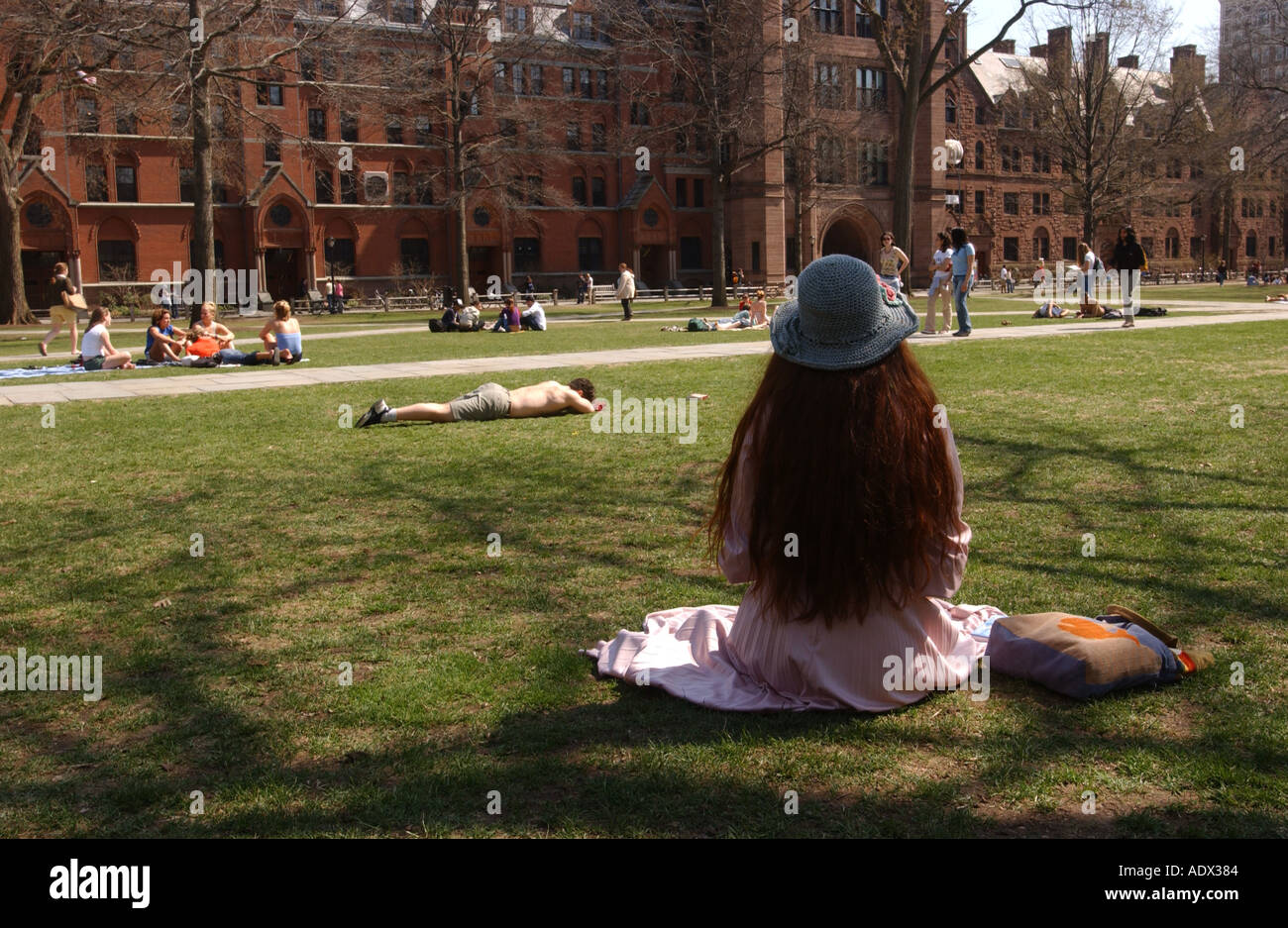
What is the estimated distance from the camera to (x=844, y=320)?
12.5 feet

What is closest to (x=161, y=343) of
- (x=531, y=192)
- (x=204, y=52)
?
(x=204, y=52)

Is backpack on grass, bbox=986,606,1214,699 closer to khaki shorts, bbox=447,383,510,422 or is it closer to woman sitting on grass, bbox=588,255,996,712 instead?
woman sitting on grass, bbox=588,255,996,712

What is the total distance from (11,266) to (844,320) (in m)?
37.3

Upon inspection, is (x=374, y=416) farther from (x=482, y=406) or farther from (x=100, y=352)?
(x=100, y=352)

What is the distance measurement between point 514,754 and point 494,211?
6075 centimetres

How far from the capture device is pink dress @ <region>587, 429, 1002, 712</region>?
13.2 ft

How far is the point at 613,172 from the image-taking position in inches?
2576

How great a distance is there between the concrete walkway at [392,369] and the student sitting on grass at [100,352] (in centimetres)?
75

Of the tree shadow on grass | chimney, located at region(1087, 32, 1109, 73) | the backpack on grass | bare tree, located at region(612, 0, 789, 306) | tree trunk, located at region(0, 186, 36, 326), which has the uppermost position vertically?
chimney, located at region(1087, 32, 1109, 73)

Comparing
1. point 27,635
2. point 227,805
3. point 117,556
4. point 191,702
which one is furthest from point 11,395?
point 227,805

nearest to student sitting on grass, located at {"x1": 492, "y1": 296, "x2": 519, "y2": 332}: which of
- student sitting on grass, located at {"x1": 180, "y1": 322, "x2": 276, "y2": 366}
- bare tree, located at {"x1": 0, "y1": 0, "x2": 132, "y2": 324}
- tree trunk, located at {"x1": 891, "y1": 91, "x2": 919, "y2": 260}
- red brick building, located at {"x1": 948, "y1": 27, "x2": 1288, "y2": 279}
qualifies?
student sitting on grass, located at {"x1": 180, "y1": 322, "x2": 276, "y2": 366}

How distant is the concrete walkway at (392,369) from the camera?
47.7ft

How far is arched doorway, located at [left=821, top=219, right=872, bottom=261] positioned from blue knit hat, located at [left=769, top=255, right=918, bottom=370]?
2584 inches

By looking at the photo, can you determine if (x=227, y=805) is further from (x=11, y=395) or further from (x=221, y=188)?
(x=221, y=188)
